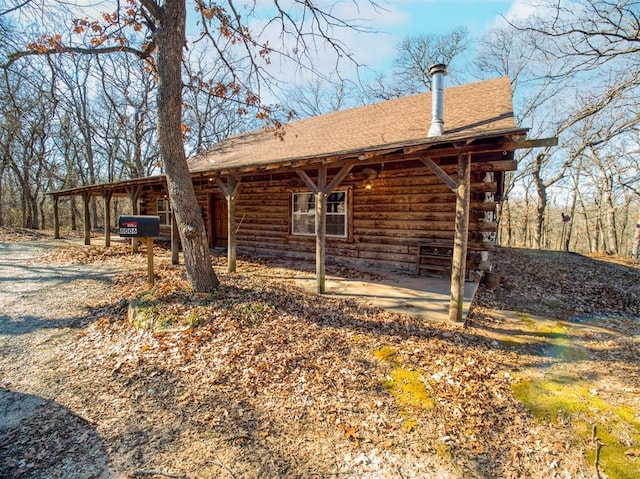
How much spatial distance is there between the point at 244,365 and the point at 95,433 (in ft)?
4.77

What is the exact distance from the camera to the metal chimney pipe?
668cm

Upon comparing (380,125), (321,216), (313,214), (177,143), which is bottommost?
(321,216)

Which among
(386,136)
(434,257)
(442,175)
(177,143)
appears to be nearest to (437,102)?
(386,136)

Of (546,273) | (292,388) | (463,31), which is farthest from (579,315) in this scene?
→ (463,31)

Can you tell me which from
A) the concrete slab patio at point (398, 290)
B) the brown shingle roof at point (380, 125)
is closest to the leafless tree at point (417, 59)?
the brown shingle roof at point (380, 125)

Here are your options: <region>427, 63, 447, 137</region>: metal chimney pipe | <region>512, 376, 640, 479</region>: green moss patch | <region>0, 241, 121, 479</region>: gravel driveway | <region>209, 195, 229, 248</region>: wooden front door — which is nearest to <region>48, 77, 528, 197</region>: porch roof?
<region>427, 63, 447, 137</region>: metal chimney pipe

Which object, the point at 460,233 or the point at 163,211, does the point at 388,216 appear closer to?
the point at 460,233

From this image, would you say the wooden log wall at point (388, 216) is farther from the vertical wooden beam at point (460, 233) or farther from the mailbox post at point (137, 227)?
the mailbox post at point (137, 227)

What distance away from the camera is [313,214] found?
31.9ft

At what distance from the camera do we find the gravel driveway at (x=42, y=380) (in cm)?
242

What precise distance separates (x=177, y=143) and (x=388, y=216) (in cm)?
531

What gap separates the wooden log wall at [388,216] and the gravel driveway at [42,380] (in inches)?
204

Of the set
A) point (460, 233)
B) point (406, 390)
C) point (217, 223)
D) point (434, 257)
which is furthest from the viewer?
point (217, 223)

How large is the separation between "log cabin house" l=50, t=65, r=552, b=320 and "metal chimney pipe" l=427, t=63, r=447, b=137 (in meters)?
0.02
